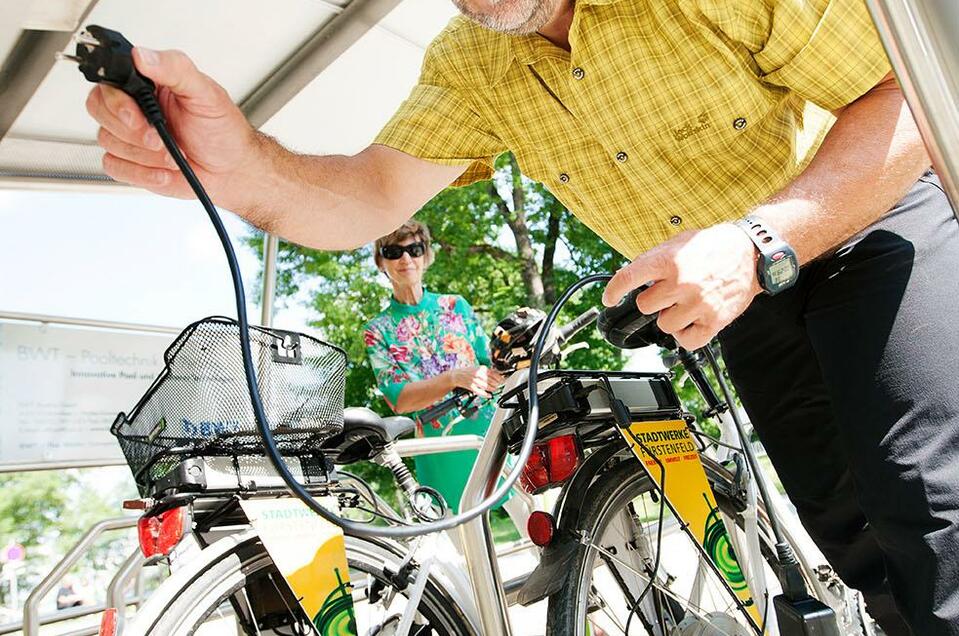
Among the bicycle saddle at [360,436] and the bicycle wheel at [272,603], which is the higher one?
the bicycle saddle at [360,436]

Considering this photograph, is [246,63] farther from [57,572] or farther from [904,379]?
[904,379]

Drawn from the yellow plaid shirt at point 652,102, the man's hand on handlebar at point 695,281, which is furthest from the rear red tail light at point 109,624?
the man's hand on handlebar at point 695,281

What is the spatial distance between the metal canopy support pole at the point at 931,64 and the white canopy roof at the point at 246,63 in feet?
12.8

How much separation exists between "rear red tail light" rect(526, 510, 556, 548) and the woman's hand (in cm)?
120

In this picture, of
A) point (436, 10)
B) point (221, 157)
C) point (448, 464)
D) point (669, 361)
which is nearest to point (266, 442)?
point (221, 157)

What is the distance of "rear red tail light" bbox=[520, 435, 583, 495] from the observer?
2.09 meters

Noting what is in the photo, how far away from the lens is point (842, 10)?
1.46 m

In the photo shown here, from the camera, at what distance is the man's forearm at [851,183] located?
1344mm

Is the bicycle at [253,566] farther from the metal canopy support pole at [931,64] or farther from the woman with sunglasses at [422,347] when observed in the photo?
the metal canopy support pole at [931,64]

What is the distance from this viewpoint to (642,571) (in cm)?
213

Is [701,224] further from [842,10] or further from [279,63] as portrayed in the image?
[279,63]

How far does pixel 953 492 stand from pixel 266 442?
3.72 feet

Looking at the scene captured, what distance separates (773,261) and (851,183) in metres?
0.26

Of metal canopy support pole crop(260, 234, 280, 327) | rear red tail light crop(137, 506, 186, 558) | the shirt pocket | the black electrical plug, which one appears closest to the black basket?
rear red tail light crop(137, 506, 186, 558)
